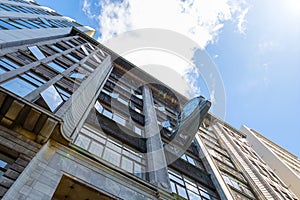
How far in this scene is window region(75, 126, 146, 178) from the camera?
10.8 meters

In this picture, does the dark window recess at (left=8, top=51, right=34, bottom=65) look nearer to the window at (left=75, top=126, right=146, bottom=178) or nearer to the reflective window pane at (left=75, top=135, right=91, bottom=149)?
the window at (left=75, top=126, right=146, bottom=178)

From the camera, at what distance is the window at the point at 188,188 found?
42.6ft

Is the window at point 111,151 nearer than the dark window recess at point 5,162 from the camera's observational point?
No

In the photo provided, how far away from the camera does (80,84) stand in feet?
44.1

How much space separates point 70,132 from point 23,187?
3498mm

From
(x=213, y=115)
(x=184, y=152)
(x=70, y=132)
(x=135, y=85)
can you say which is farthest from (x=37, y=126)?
Result: (x=213, y=115)

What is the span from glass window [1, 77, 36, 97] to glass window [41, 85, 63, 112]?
1.80 ft

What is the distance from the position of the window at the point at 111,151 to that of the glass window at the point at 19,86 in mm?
2784

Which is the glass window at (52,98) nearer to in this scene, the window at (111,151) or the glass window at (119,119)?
the window at (111,151)

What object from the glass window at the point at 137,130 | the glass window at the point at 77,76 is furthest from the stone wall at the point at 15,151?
the glass window at the point at 137,130

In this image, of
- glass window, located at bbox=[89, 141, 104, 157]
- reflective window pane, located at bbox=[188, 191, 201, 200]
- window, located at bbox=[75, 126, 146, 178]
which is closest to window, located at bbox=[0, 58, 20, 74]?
window, located at bbox=[75, 126, 146, 178]

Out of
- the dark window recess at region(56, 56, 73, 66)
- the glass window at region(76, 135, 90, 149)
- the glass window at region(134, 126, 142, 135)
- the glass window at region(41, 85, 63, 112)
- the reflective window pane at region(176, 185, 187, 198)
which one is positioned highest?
the dark window recess at region(56, 56, 73, 66)

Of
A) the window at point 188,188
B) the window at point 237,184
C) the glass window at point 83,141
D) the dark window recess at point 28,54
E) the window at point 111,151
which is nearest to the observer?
the glass window at point 83,141

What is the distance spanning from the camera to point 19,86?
9.30 m
